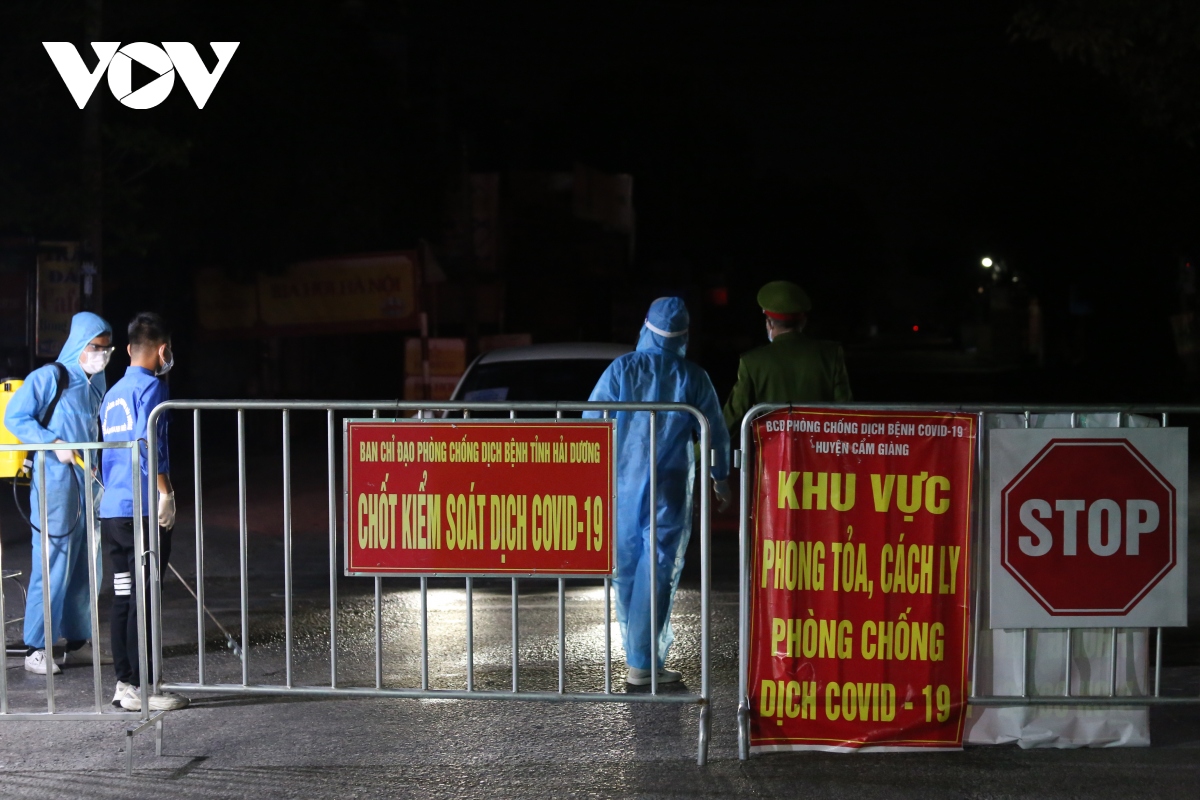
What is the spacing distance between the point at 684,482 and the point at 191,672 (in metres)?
2.64

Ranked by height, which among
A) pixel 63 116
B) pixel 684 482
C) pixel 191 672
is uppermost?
pixel 63 116

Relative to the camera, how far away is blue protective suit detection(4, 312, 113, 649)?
22.0 ft

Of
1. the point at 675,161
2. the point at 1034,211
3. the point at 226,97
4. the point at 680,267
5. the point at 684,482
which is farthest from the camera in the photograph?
the point at 675,161

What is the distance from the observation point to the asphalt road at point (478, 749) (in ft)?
16.0

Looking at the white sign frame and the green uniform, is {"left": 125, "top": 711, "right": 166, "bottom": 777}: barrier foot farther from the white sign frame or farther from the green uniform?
the white sign frame

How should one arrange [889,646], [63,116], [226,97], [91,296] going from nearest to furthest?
[889,646] < [91,296] < [63,116] < [226,97]

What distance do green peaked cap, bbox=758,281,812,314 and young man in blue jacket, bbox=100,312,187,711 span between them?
2959 millimetres

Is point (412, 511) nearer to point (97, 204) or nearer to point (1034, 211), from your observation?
point (97, 204)

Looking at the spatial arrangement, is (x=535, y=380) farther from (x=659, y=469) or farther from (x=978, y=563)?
(x=978, y=563)

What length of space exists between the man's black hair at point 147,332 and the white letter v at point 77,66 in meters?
9.32

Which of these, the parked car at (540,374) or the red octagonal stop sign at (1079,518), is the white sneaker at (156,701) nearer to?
the red octagonal stop sign at (1079,518)

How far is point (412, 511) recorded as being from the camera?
5.36 m

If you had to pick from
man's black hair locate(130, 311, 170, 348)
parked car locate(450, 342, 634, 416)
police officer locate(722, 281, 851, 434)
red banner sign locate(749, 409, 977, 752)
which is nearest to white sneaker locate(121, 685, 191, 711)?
man's black hair locate(130, 311, 170, 348)

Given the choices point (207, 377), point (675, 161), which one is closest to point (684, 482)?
point (207, 377)
